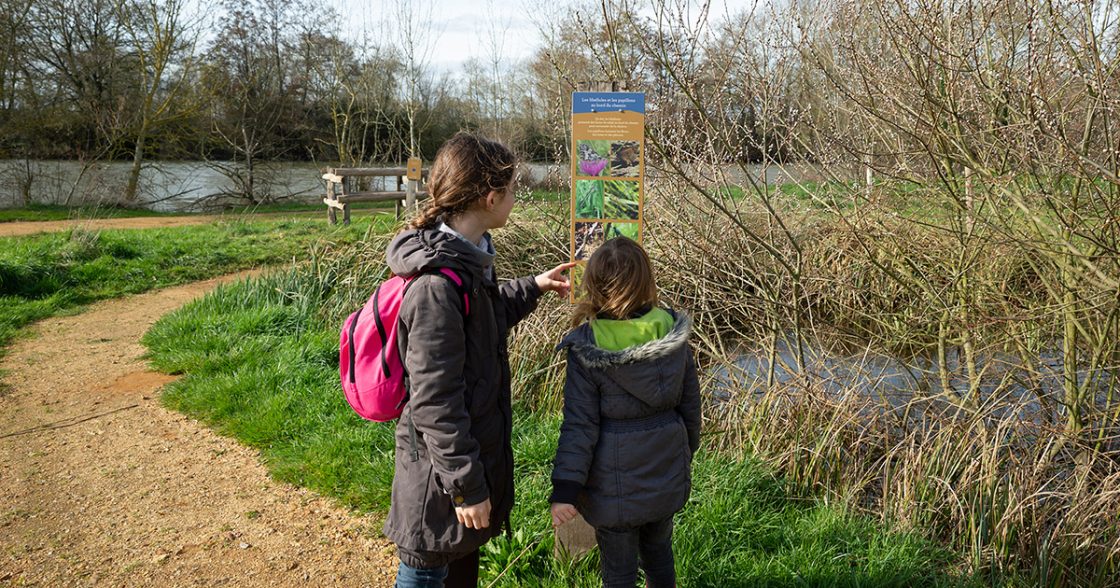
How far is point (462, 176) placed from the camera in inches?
78.7

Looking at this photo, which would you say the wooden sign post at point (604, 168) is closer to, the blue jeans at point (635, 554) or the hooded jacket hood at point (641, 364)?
the hooded jacket hood at point (641, 364)

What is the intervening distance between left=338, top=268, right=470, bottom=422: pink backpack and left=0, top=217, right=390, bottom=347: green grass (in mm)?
5567

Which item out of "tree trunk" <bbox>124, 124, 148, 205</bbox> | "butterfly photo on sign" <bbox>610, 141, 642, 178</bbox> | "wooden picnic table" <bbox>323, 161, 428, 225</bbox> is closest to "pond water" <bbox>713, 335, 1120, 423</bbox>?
"butterfly photo on sign" <bbox>610, 141, 642, 178</bbox>

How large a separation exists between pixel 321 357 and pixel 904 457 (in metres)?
3.62

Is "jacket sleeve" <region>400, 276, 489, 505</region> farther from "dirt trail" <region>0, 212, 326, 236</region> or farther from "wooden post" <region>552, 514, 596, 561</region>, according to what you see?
"dirt trail" <region>0, 212, 326, 236</region>

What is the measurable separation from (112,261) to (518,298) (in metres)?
7.88

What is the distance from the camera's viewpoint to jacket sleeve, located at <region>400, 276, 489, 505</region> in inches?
72.1

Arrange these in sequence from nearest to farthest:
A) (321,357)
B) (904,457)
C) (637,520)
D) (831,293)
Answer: (637,520), (904,457), (831,293), (321,357)

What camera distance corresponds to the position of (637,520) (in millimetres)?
2176

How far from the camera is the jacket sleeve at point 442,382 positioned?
6.01 ft

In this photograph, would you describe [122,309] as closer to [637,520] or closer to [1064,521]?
[637,520]

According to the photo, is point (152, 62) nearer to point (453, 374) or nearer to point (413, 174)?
point (413, 174)

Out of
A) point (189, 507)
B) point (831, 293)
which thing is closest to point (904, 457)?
point (831, 293)

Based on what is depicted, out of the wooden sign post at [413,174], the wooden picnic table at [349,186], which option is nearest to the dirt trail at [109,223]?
the wooden picnic table at [349,186]
